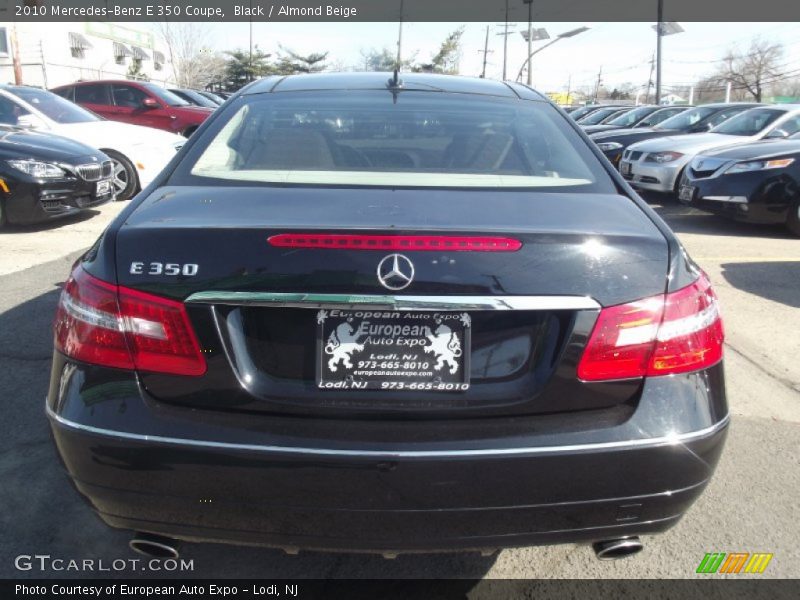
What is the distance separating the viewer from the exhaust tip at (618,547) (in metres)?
1.96

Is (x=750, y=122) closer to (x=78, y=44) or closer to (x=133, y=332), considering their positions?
(x=133, y=332)

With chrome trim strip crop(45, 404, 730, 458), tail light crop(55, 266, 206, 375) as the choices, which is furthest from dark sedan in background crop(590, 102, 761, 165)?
tail light crop(55, 266, 206, 375)

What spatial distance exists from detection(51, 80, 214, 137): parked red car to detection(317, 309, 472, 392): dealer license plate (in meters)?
13.2

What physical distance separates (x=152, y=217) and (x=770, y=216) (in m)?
8.04

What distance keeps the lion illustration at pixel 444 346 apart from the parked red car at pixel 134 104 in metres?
13.3

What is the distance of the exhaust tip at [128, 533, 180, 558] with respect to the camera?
6.48 feet

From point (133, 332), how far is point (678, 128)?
12.9 metres

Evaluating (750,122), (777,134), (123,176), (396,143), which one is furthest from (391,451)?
(750,122)

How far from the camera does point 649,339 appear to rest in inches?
71.9

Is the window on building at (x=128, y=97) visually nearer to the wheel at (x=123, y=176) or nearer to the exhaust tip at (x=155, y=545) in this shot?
the wheel at (x=123, y=176)

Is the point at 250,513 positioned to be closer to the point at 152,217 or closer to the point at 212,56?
the point at 152,217

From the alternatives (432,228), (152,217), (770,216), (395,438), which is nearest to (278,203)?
(152,217)

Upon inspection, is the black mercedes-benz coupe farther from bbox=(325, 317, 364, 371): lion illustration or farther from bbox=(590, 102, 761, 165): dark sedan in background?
bbox=(590, 102, 761, 165): dark sedan in background

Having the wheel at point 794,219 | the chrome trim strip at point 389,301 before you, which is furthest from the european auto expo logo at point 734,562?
the wheel at point 794,219
